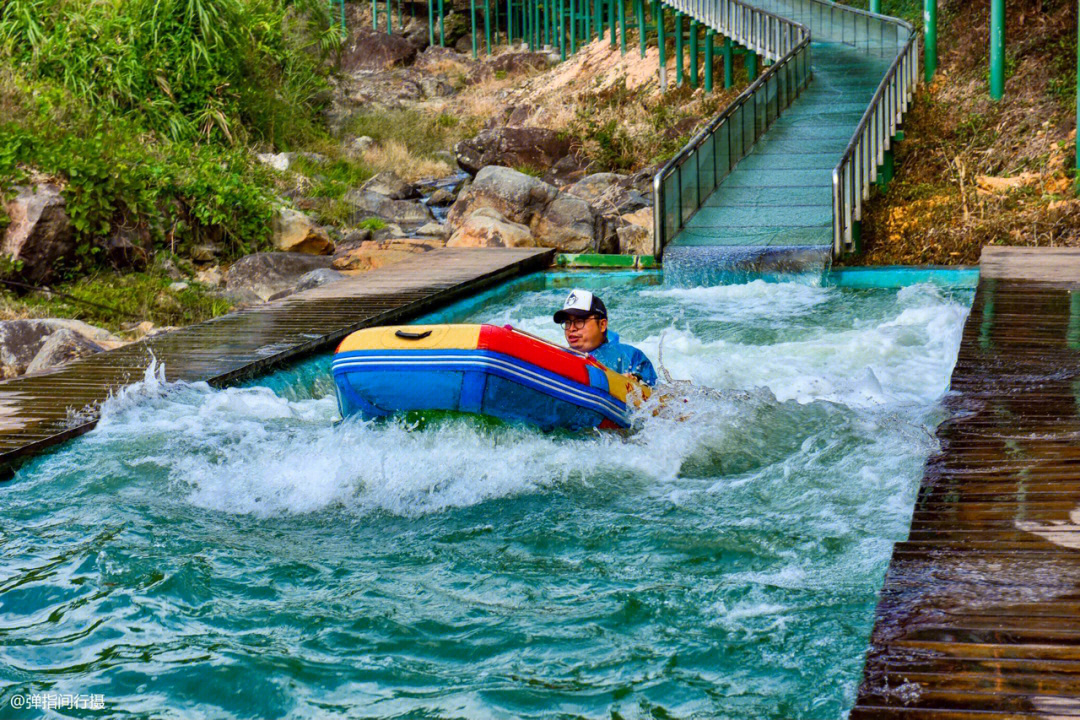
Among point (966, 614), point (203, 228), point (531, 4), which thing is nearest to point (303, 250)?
point (203, 228)

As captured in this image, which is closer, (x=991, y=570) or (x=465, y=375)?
(x=991, y=570)

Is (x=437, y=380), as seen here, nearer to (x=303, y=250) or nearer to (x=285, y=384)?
(x=285, y=384)

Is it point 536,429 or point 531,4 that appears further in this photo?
point 531,4

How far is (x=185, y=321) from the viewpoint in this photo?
10.9m

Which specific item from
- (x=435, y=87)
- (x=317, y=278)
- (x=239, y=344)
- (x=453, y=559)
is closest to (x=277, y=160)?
(x=317, y=278)

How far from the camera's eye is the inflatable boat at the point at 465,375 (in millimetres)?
5363

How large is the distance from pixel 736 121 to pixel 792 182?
118 cm

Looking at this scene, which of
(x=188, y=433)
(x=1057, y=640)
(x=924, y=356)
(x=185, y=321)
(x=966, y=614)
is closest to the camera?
(x=1057, y=640)

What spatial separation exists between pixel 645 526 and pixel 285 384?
12.8ft

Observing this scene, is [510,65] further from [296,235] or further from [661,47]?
[296,235]

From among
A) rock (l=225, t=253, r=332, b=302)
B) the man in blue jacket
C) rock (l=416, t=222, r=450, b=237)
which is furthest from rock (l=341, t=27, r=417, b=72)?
the man in blue jacket

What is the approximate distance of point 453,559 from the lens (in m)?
4.57

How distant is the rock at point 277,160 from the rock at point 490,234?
3936 millimetres

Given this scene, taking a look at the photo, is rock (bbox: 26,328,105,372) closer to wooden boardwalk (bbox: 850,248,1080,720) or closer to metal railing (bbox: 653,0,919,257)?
wooden boardwalk (bbox: 850,248,1080,720)
